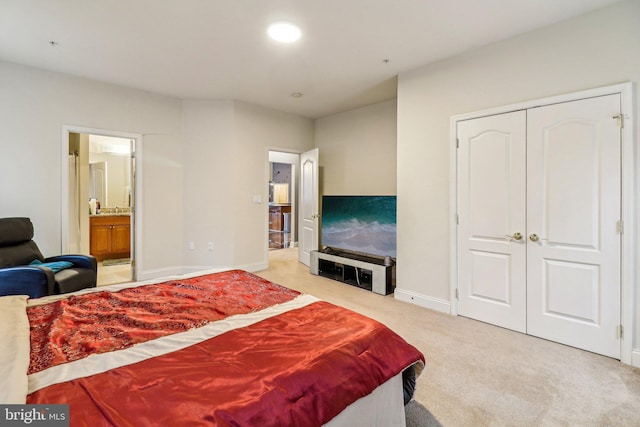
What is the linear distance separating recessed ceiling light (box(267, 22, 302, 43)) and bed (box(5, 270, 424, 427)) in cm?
234

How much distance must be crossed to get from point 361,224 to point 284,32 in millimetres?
2675

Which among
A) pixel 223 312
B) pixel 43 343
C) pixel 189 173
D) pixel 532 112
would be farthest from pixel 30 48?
pixel 532 112

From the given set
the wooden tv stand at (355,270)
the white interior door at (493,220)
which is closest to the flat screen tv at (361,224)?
the wooden tv stand at (355,270)

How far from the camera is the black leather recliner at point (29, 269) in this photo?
8.57 ft

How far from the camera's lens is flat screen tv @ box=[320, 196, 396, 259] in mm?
4207

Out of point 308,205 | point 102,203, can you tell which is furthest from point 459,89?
point 102,203

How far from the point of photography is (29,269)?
2664 mm

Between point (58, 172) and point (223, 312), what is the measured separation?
11.5ft

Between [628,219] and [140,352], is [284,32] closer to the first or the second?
[140,352]

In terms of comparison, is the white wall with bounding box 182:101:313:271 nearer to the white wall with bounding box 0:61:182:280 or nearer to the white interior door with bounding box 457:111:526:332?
the white wall with bounding box 0:61:182:280

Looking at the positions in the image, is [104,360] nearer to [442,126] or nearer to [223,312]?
[223,312]

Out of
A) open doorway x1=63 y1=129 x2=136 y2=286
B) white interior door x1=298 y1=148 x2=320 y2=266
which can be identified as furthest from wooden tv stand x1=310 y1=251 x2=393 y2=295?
open doorway x1=63 y1=129 x2=136 y2=286

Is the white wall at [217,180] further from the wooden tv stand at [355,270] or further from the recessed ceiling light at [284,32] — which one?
the recessed ceiling light at [284,32]

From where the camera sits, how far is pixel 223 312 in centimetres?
174
